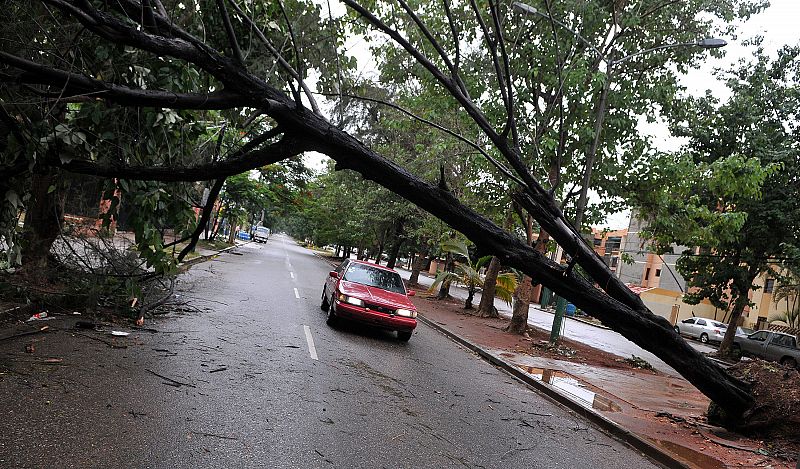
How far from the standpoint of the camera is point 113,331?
7672 mm

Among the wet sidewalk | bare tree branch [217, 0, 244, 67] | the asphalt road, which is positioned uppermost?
bare tree branch [217, 0, 244, 67]

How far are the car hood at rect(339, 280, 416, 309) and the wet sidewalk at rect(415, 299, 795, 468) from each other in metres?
2.49

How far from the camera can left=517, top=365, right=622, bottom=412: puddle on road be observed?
866 cm

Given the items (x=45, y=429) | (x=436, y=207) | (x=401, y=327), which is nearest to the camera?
(x=45, y=429)

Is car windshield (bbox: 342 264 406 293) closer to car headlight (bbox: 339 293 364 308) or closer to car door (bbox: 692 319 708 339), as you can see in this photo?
car headlight (bbox: 339 293 364 308)

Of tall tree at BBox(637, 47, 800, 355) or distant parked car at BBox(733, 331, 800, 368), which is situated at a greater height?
tall tree at BBox(637, 47, 800, 355)

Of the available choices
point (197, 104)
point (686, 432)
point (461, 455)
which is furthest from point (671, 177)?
point (197, 104)

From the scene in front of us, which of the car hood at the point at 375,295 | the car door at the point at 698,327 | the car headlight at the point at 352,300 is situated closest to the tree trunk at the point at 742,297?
the car door at the point at 698,327

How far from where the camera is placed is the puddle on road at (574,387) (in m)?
8.66

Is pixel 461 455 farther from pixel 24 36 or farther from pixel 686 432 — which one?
pixel 24 36

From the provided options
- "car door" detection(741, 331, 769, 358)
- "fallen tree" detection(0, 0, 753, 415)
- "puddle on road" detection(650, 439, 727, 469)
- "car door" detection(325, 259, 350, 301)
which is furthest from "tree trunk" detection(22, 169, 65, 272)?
"car door" detection(741, 331, 769, 358)

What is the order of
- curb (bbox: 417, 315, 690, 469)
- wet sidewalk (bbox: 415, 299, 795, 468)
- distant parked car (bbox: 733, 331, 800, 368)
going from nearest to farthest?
curb (bbox: 417, 315, 690, 469) < wet sidewalk (bbox: 415, 299, 795, 468) < distant parked car (bbox: 733, 331, 800, 368)

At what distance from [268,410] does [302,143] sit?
2.80 m

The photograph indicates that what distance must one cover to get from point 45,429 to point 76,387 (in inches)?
43.6
